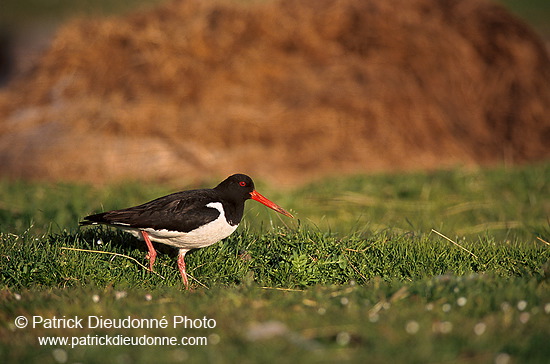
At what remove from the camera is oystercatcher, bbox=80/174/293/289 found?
592 cm

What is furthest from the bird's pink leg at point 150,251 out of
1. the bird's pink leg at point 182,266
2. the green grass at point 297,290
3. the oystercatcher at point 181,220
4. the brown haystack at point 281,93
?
the brown haystack at point 281,93

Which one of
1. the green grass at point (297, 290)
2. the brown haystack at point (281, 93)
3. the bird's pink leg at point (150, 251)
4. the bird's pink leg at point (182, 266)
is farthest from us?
the brown haystack at point (281, 93)

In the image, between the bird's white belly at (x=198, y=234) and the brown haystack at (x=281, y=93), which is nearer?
the bird's white belly at (x=198, y=234)

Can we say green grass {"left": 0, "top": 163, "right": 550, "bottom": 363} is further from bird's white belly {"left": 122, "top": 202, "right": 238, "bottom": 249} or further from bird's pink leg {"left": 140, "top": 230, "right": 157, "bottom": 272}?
bird's white belly {"left": 122, "top": 202, "right": 238, "bottom": 249}

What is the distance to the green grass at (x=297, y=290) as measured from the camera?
3.93 metres

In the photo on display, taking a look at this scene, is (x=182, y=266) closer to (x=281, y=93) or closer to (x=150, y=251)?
(x=150, y=251)

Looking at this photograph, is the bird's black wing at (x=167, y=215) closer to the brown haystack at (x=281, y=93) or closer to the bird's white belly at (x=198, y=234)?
the bird's white belly at (x=198, y=234)

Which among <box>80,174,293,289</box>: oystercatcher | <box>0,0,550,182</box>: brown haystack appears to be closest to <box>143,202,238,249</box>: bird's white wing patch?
<box>80,174,293,289</box>: oystercatcher

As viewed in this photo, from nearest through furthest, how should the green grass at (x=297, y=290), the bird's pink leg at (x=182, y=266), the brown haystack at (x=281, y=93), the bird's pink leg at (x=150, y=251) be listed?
the green grass at (x=297, y=290)
the bird's pink leg at (x=182, y=266)
the bird's pink leg at (x=150, y=251)
the brown haystack at (x=281, y=93)

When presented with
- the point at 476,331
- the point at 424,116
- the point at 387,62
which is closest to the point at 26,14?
the point at 387,62

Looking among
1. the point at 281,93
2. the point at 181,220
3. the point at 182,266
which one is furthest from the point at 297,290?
the point at 281,93

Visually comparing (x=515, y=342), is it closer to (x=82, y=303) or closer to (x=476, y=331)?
(x=476, y=331)

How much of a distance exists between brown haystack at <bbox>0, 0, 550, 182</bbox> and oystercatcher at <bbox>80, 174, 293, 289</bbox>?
8.44m

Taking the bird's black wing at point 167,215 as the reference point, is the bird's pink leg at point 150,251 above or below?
below
